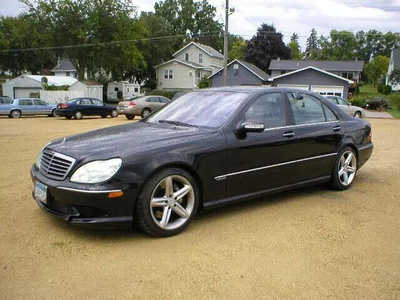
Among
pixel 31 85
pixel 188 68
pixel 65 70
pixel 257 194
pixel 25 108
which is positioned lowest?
pixel 257 194

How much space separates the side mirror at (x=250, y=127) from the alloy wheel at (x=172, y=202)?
90 centimetres

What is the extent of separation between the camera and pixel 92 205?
3.51 m

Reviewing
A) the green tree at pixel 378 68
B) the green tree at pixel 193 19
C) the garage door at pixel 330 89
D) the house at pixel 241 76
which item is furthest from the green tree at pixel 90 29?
the green tree at pixel 378 68

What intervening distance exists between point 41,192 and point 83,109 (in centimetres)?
1941

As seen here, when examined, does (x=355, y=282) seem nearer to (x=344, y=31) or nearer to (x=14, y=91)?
(x=14, y=91)

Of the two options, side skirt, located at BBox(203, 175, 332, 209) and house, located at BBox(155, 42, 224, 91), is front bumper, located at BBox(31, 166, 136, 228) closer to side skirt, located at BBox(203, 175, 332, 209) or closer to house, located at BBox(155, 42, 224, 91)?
side skirt, located at BBox(203, 175, 332, 209)

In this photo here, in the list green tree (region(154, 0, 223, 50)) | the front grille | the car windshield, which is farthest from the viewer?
green tree (region(154, 0, 223, 50))

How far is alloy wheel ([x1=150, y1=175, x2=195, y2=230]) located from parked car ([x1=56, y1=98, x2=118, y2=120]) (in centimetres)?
1942

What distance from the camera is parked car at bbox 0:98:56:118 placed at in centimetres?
2347

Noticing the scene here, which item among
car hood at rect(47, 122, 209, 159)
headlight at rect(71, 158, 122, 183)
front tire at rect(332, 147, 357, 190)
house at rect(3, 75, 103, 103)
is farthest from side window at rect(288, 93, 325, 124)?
house at rect(3, 75, 103, 103)

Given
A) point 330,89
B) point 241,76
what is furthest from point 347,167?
point 241,76

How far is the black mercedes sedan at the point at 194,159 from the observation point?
358 cm

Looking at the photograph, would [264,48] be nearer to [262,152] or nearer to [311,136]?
[311,136]

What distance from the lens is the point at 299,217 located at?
4.55 meters
